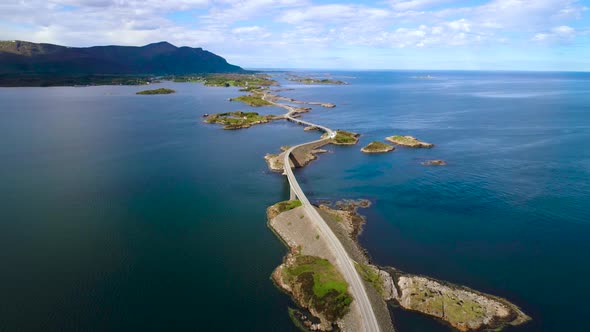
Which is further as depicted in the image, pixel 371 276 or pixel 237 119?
pixel 237 119

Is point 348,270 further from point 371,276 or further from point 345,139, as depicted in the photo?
point 345,139

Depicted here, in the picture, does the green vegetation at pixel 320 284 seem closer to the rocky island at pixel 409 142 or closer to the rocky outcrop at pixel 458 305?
the rocky outcrop at pixel 458 305

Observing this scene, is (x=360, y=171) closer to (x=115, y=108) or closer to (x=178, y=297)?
(x=178, y=297)

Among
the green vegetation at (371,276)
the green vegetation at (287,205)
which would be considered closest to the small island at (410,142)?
the green vegetation at (287,205)

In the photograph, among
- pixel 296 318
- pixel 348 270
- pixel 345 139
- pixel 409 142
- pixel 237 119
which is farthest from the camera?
pixel 237 119

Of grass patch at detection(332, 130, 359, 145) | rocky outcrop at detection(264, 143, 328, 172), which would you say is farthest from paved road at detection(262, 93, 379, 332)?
grass patch at detection(332, 130, 359, 145)

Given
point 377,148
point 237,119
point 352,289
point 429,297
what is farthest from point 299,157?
point 237,119
